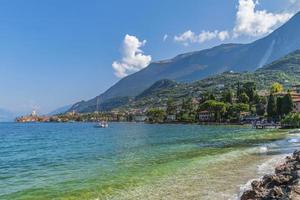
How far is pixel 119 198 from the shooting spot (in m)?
23.6

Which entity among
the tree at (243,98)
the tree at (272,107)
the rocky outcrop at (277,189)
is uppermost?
the tree at (243,98)

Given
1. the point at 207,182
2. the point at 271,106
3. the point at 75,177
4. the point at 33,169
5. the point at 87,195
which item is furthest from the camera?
the point at 271,106

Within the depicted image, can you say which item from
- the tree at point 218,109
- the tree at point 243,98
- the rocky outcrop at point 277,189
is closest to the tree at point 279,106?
the tree at point 218,109

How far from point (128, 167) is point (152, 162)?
386 cm

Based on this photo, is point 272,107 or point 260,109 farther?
point 260,109

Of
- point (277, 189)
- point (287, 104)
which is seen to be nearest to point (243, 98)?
point (287, 104)

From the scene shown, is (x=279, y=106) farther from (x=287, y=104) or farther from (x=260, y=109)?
(x=260, y=109)

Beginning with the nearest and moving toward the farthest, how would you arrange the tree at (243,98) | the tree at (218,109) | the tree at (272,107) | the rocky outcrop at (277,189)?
the rocky outcrop at (277,189), the tree at (272,107), the tree at (218,109), the tree at (243,98)

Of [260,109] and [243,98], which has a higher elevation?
[243,98]

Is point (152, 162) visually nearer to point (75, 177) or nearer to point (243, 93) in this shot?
point (75, 177)

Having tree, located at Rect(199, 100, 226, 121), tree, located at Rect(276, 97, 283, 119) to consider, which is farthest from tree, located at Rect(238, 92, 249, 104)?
tree, located at Rect(276, 97, 283, 119)

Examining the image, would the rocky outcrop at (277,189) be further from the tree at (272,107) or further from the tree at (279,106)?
the tree at (272,107)

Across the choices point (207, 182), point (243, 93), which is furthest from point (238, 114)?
point (207, 182)

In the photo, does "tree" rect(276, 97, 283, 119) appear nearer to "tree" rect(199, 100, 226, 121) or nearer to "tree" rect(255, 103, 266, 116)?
"tree" rect(255, 103, 266, 116)
